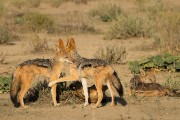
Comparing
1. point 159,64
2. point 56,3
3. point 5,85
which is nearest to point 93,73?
point 5,85

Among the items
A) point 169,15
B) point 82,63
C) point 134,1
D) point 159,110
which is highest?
point 134,1

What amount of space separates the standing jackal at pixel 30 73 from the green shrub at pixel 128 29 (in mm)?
11310

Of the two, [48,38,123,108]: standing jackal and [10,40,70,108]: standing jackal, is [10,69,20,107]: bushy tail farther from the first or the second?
[48,38,123,108]: standing jackal

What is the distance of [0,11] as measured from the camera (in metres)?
29.5

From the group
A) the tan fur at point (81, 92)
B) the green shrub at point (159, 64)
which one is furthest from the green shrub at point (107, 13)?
the tan fur at point (81, 92)

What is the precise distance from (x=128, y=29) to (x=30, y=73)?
1201 cm

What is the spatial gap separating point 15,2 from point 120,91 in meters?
28.5

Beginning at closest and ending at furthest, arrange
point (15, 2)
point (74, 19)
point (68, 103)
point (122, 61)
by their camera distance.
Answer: point (68, 103), point (122, 61), point (74, 19), point (15, 2)

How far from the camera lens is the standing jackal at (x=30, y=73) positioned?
986 centimetres

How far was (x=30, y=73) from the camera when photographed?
9883mm

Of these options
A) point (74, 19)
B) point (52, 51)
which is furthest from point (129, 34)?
point (74, 19)

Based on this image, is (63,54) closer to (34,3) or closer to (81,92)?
(81,92)

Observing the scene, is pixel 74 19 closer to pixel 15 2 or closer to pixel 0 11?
pixel 0 11

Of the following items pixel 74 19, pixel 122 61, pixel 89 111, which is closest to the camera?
pixel 89 111
